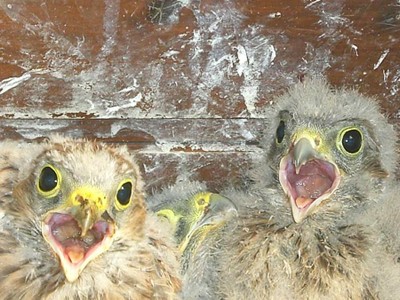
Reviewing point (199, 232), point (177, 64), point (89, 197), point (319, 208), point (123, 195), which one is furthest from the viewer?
point (199, 232)

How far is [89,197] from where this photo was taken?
8.07 ft

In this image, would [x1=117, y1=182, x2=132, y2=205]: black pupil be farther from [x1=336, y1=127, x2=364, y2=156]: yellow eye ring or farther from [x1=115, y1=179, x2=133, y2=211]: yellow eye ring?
[x1=336, y1=127, x2=364, y2=156]: yellow eye ring

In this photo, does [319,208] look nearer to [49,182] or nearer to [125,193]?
[125,193]

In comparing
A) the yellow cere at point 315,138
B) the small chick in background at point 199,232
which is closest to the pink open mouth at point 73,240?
the small chick in background at point 199,232

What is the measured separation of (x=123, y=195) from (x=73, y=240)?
303 millimetres

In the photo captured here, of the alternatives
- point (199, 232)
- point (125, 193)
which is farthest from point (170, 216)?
point (125, 193)

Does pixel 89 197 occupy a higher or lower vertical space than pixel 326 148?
higher

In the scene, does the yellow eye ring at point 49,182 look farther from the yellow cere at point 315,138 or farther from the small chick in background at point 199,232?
the yellow cere at point 315,138

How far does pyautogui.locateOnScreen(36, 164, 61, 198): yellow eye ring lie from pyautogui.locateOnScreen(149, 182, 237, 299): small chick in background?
53cm

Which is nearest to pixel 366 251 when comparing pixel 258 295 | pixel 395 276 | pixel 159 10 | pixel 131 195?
pixel 395 276

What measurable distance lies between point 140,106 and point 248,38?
409 mm

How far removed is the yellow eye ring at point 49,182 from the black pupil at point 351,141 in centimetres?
86

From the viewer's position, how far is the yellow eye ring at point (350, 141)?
274 cm

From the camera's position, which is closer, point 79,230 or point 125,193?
point 79,230
